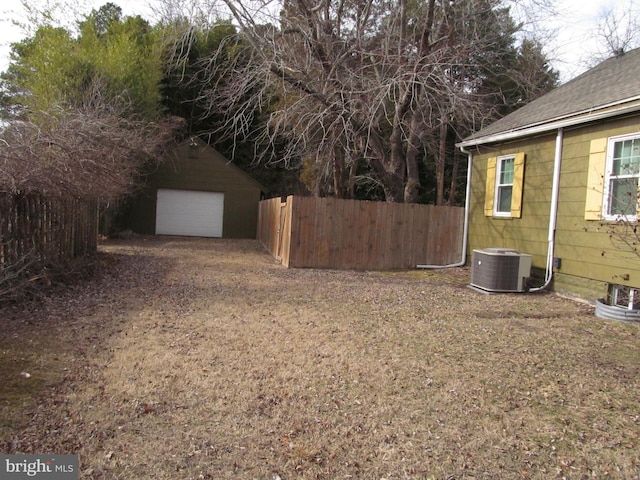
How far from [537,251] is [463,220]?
281 centimetres

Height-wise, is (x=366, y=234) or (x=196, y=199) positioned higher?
(x=196, y=199)

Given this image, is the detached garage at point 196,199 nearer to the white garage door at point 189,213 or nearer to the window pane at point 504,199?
the white garage door at point 189,213

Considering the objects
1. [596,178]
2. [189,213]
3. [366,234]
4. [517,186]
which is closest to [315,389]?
[596,178]

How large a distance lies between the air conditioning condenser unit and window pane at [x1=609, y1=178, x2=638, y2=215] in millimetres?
1647

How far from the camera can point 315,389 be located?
3.64m

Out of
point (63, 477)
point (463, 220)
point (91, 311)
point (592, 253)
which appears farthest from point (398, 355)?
point (463, 220)

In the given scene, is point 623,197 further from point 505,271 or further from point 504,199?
point 504,199

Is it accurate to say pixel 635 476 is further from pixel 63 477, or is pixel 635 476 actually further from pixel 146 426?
pixel 63 477

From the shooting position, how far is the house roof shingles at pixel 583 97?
283 inches

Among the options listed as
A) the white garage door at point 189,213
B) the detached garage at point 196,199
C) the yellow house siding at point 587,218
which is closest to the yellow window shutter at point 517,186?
the yellow house siding at point 587,218

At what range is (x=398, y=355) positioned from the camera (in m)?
4.50

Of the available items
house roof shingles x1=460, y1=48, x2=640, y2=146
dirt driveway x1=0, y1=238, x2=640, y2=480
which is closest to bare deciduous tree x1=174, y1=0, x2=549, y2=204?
house roof shingles x1=460, y1=48, x2=640, y2=146

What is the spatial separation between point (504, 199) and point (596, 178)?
8.57 feet

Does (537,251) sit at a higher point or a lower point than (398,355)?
higher
